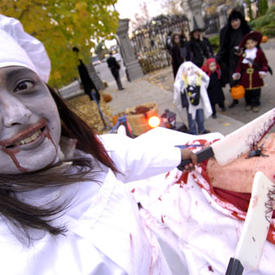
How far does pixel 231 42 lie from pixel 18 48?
4.67 meters

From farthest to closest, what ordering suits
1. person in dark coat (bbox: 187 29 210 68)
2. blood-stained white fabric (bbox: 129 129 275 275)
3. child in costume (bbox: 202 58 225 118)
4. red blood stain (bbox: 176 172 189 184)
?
person in dark coat (bbox: 187 29 210 68), child in costume (bbox: 202 58 225 118), red blood stain (bbox: 176 172 189 184), blood-stained white fabric (bbox: 129 129 275 275)

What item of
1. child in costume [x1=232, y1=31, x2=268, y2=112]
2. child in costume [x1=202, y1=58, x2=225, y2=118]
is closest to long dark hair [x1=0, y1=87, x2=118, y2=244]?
child in costume [x1=202, y1=58, x2=225, y2=118]

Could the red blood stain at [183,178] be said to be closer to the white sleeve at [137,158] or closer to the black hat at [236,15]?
the white sleeve at [137,158]

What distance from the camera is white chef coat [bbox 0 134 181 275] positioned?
0.65 meters

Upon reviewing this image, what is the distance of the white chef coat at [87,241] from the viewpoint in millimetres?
654

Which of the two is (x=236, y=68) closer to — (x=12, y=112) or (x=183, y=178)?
(x=183, y=178)

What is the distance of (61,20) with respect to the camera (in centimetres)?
323

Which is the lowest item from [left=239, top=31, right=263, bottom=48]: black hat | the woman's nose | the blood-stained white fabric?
the blood-stained white fabric

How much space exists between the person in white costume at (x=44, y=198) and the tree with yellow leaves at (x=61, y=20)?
2.49m

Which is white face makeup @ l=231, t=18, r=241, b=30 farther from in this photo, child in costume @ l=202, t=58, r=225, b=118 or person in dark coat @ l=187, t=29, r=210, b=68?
person in dark coat @ l=187, t=29, r=210, b=68

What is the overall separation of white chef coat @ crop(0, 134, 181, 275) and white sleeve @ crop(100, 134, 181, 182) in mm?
193

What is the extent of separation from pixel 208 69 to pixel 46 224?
4251mm

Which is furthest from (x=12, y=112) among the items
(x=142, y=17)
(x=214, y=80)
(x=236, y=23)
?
(x=142, y=17)

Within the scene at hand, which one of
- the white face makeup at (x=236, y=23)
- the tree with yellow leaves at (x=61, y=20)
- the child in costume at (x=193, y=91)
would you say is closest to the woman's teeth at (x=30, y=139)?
the tree with yellow leaves at (x=61, y=20)
